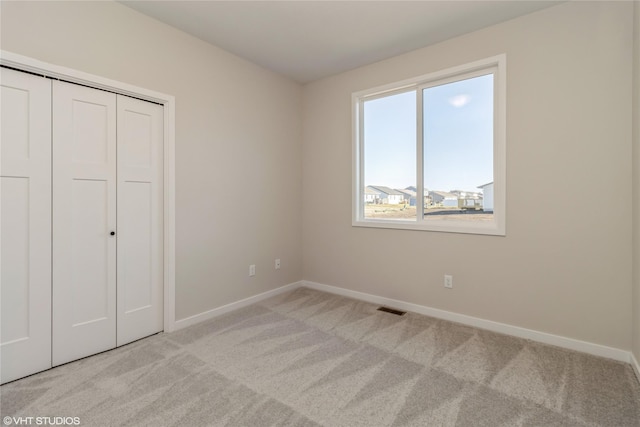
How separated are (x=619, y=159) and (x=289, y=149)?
314 centimetres

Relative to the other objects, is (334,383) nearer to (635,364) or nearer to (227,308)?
(227,308)

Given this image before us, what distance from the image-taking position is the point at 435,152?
3.15 m

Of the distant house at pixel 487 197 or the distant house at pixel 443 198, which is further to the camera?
the distant house at pixel 443 198

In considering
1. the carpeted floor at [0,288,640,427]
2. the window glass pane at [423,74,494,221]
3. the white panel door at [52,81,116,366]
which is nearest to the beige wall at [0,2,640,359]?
the window glass pane at [423,74,494,221]

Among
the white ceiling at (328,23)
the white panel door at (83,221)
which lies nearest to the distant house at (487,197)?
the white ceiling at (328,23)

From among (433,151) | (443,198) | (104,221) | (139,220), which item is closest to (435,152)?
(433,151)

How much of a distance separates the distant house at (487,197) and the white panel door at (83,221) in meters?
3.22

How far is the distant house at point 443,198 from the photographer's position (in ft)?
9.95

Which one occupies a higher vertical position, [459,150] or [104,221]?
[459,150]

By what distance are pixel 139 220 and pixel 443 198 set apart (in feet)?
9.39

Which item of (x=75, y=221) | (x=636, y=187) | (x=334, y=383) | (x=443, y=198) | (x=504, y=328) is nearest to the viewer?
(x=334, y=383)

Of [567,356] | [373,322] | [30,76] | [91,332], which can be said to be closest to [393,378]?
[373,322]

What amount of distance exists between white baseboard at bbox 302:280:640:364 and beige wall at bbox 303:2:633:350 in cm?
5

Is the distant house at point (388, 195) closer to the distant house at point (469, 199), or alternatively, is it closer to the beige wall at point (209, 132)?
the distant house at point (469, 199)
